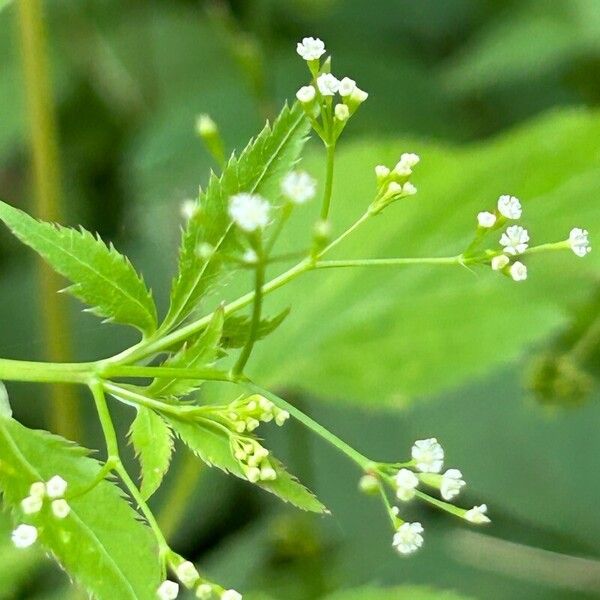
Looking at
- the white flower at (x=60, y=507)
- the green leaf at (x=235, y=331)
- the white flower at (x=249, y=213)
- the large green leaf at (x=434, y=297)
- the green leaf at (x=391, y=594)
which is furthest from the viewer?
the large green leaf at (x=434, y=297)

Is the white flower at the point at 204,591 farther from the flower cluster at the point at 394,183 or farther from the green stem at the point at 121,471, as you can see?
the flower cluster at the point at 394,183

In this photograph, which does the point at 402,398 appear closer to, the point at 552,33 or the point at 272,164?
the point at 272,164

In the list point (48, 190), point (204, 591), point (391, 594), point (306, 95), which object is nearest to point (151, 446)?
point (204, 591)

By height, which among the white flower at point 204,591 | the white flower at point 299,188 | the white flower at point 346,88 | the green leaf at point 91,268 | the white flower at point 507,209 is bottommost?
the white flower at point 204,591

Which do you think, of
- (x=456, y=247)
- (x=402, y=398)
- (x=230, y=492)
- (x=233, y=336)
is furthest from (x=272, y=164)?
(x=230, y=492)

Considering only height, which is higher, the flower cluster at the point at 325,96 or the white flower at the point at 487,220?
the flower cluster at the point at 325,96

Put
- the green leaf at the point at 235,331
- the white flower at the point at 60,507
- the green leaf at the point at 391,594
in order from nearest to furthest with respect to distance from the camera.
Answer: the white flower at the point at 60,507 < the green leaf at the point at 235,331 < the green leaf at the point at 391,594

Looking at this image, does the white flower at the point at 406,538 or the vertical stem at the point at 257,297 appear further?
the white flower at the point at 406,538

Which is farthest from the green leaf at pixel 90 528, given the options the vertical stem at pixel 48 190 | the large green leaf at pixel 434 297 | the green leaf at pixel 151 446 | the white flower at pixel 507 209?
the vertical stem at pixel 48 190

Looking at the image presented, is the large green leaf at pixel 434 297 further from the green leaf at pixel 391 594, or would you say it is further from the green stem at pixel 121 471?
the green stem at pixel 121 471
